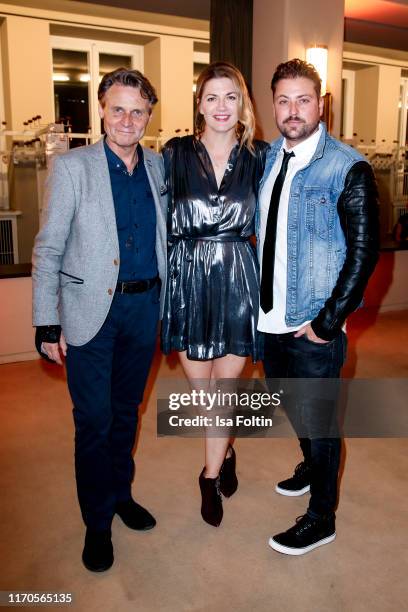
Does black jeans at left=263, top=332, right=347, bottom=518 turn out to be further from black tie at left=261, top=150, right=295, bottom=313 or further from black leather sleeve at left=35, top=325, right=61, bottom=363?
black leather sleeve at left=35, top=325, right=61, bottom=363

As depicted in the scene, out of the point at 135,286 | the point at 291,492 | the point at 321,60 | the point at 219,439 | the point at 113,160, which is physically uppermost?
the point at 321,60

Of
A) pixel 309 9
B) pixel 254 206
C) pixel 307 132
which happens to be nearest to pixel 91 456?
pixel 254 206

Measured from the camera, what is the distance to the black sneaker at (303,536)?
6.64ft

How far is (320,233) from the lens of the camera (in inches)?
72.6

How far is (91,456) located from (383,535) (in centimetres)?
113

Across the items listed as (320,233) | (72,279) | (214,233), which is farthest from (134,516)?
(320,233)

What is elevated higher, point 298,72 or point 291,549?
point 298,72

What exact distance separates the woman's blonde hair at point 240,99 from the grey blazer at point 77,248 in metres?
0.42

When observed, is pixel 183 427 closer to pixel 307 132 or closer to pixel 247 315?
pixel 247 315

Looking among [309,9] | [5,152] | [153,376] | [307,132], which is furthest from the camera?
[5,152]

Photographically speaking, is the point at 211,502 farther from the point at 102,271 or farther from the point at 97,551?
the point at 102,271

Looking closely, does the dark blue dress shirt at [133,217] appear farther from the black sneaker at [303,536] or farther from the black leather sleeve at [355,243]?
the black sneaker at [303,536]

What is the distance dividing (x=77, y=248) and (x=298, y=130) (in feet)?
2.60

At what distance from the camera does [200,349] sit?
2.10 m
